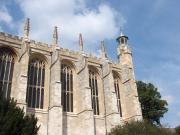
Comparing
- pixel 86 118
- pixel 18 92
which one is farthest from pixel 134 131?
pixel 18 92

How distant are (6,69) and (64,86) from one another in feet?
22.3

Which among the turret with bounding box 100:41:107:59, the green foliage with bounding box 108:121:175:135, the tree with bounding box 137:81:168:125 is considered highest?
the turret with bounding box 100:41:107:59

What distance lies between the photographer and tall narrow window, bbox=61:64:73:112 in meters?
28.0

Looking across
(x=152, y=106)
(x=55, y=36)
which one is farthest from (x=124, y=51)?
(x=55, y=36)

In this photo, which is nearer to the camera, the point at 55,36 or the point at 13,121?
the point at 13,121

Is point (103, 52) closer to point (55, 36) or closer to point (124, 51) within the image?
point (124, 51)

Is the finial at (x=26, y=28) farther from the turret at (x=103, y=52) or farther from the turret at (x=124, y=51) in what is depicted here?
the turret at (x=124, y=51)

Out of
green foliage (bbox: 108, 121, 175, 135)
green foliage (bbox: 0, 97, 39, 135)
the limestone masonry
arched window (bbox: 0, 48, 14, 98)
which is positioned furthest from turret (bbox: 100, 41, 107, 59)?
green foliage (bbox: 0, 97, 39, 135)

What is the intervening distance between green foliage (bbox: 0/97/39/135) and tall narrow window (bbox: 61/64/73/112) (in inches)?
479

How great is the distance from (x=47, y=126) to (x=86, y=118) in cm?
415

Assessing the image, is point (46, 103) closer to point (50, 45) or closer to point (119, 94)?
point (50, 45)

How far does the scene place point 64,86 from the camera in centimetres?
2891

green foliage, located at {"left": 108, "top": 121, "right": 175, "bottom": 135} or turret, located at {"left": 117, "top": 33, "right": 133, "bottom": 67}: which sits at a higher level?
turret, located at {"left": 117, "top": 33, "right": 133, "bottom": 67}

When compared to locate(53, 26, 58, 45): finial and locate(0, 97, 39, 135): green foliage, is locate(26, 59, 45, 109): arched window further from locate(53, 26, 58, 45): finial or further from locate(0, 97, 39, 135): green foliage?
locate(0, 97, 39, 135): green foliage
